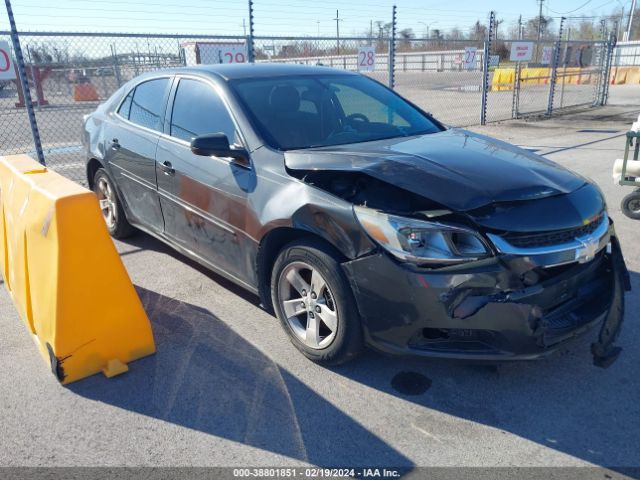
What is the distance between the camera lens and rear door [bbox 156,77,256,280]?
3.55m

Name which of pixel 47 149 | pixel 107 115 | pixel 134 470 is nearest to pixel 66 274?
pixel 134 470

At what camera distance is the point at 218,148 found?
338 centimetres

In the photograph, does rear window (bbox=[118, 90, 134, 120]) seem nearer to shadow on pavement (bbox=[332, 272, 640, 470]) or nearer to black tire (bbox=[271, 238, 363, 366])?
black tire (bbox=[271, 238, 363, 366])

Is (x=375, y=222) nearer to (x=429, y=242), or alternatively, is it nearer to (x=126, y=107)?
(x=429, y=242)

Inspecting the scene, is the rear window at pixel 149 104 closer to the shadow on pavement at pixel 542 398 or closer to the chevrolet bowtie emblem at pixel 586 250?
the shadow on pavement at pixel 542 398

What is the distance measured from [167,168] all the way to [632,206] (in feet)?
16.3

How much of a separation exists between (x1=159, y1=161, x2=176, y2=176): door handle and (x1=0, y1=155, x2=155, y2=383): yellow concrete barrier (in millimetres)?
832

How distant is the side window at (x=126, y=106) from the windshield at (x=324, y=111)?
1535 millimetres

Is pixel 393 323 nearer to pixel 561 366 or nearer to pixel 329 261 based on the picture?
pixel 329 261

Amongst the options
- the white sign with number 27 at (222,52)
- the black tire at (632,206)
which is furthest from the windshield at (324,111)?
the white sign with number 27 at (222,52)

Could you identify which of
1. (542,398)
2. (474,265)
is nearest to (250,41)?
(474,265)

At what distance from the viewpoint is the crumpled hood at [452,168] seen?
2785 millimetres

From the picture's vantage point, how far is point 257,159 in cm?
340

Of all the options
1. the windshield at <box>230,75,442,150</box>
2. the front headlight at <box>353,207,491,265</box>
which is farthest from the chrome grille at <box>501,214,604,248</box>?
the windshield at <box>230,75,442,150</box>
